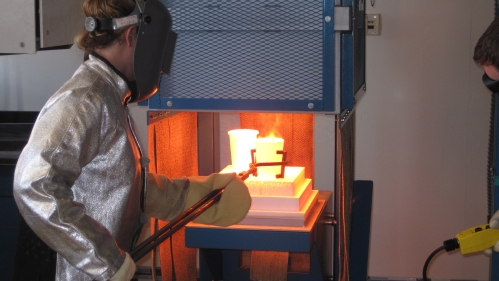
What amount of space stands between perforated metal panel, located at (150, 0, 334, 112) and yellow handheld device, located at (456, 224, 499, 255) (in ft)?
2.07

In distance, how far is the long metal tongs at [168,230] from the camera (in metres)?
1.42

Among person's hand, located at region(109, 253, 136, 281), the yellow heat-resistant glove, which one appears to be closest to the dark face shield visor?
the yellow heat-resistant glove

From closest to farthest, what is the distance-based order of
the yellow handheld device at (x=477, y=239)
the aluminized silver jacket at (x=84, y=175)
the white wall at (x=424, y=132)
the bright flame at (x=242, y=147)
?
the aluminized silver jacket at (x=84, y=175) → the yellow handheld device at (x=477, y=239) → the bright flame at (x=242, y=147) → the white wall at (x=424, y=132)

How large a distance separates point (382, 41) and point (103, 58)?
1961mm

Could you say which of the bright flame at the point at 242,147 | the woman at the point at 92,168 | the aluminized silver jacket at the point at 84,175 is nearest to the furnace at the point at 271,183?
the bright flame at the point at 242,147

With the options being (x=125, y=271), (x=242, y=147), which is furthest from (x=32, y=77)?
(x=125, y=271)

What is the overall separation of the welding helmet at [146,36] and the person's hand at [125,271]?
440 mm

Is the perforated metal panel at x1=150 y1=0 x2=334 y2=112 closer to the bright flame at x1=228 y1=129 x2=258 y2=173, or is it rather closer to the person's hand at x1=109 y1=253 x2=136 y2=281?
the bright flame at x1=228 y1=129 x2=258 y2=173

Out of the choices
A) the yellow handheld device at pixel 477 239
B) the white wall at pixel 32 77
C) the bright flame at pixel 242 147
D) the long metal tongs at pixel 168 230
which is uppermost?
the white wall at pixel 32 77

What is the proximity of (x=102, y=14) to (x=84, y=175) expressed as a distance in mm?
394

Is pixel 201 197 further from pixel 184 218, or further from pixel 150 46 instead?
pixel 150 46

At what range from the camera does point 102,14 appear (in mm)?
1469

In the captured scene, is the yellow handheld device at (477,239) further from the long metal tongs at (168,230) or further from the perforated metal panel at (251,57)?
the long metal tongs at (168,230)

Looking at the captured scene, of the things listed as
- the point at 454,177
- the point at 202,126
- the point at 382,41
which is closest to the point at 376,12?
the point at 382,41
